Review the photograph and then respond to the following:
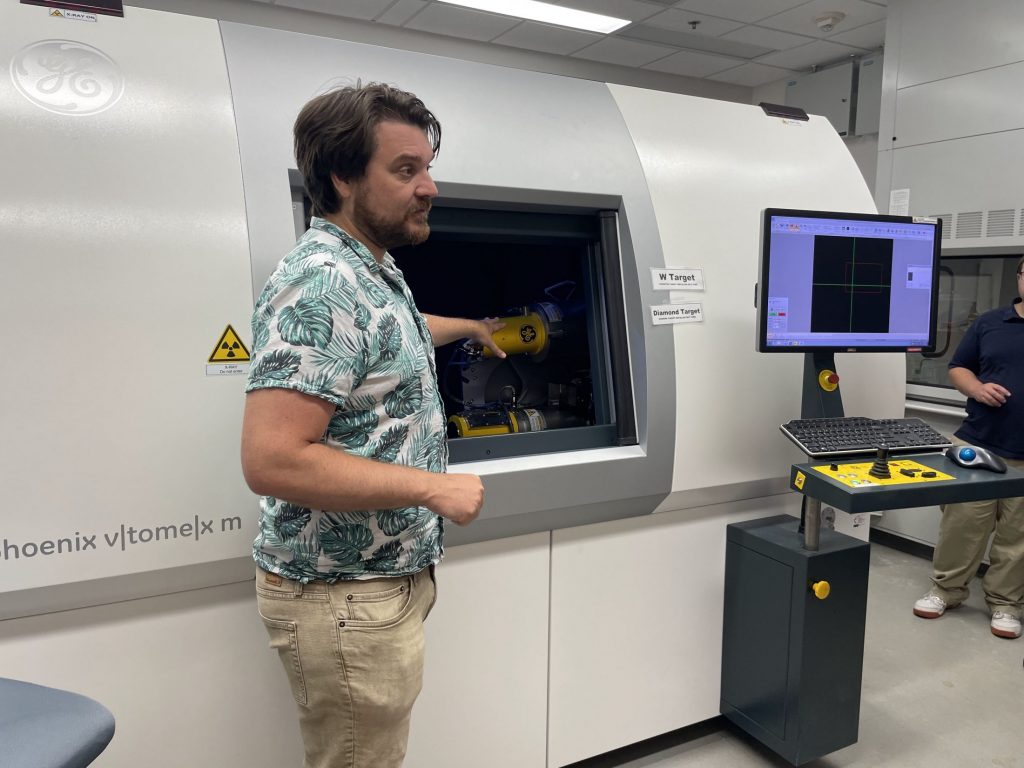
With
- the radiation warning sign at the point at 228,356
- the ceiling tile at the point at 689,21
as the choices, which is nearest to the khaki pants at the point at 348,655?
the radiation warning sign at the point at 228,356

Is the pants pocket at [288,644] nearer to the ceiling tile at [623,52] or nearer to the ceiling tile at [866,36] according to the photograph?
the ceiling tile at [623,52]

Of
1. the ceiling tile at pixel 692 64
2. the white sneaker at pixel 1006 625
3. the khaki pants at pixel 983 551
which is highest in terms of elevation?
the ceiling tile at pixel 692 64

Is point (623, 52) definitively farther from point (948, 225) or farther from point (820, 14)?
point (948, 225)

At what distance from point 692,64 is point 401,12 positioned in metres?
2.52

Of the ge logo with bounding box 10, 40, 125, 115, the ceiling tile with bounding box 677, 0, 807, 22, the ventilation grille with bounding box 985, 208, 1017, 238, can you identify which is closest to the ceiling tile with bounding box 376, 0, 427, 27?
the ceiling tile with bounding box 677, 0, 807, 22

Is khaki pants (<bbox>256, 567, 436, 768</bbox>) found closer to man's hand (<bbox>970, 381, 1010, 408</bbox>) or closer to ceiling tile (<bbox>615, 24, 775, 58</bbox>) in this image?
man's hand (<bbox>970, 381, 1010, 408</bbox>)

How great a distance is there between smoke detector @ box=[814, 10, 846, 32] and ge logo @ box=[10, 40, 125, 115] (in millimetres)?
4706

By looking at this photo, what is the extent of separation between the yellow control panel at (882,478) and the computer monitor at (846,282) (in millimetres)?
312

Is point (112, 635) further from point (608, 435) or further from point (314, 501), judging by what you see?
point (608, 435)

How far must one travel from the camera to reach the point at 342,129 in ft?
3.37

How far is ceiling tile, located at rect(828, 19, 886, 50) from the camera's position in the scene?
482cm

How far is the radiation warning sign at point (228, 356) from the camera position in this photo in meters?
1.25

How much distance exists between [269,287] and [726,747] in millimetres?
1832

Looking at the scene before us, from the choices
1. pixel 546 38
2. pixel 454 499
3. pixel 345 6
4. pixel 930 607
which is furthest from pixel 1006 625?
pixel 345 6
